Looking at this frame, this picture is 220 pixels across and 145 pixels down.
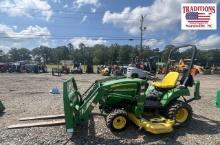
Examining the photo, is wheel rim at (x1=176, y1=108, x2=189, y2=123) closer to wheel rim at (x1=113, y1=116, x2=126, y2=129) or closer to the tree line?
wheel rim at (x1=113, y1=116, x2=126, y2=129)

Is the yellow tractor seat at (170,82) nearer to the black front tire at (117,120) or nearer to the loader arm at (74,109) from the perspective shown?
the black front tire at (117,120)

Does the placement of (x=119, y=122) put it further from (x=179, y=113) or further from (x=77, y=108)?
(x=179, y=113)

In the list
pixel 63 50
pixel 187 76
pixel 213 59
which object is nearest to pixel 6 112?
pixel 187 76

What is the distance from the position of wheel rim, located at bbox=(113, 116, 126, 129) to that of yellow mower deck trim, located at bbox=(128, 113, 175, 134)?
312 mm

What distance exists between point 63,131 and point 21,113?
2.85 metres

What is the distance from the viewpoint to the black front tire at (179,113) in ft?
26.8

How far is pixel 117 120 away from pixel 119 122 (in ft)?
0.26

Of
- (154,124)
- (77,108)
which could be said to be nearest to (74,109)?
(77,108)

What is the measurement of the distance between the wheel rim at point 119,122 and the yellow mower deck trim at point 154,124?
31cm

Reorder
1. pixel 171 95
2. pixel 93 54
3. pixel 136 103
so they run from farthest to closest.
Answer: pixel 93 54, pixel 171 95, pixel 136 103

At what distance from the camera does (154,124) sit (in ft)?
24.8

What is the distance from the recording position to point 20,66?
47375 mm

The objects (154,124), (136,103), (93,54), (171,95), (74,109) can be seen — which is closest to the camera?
(74,109)

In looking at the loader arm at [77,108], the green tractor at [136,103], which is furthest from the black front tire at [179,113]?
the loader arm at [77,108]
